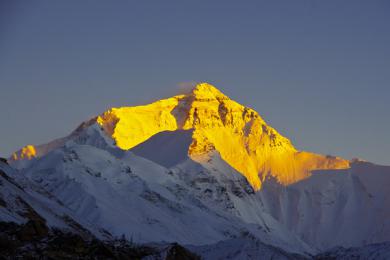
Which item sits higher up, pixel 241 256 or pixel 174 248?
pixel 174 248

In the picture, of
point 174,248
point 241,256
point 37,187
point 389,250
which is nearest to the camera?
point 174,248

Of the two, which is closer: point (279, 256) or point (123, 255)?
point (123, 255)

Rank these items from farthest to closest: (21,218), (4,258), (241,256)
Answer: (241,256), (21,218), (4,258)

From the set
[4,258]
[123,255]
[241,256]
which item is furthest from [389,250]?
[4,258]

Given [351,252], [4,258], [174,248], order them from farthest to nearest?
[351,252]
[174,248]
[4,258]

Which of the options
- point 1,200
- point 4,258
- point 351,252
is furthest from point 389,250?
point 4,258

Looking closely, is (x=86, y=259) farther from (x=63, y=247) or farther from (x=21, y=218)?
(x=21, y=218)

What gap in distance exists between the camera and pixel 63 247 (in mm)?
91875

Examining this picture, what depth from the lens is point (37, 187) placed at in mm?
196625

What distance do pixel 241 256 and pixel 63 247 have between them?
59786mm

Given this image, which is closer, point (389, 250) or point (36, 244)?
point (36, 244)

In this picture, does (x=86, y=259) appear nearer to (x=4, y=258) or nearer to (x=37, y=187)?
(x=4, y=258)

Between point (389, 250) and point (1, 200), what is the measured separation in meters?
65.5

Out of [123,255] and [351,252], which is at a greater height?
[123,255]
